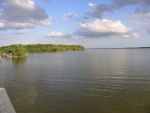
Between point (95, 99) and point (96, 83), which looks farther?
point (96, 83)

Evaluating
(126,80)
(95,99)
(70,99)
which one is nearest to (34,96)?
(70,99)

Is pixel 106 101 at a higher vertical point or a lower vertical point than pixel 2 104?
lower

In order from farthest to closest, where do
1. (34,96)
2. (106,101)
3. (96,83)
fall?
(96,83) < (34,96) < (106,101)

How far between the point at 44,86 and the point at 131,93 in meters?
17.0

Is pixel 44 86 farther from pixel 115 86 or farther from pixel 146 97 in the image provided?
pixel 146 97

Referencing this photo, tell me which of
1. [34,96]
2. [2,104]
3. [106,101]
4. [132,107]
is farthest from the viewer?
[34,96]

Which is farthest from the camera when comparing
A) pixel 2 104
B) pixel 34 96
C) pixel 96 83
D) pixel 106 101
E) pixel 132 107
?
pixel 96 83

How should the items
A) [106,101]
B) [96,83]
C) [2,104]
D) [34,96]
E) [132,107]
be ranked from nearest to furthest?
1. [2,104]
2. [132,107]
3. [106,101]
4. [34,96]
5. [96,83]

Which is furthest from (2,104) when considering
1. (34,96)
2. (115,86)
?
(115,86)

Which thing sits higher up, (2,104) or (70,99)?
(2,104)

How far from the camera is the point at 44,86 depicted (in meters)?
48.9

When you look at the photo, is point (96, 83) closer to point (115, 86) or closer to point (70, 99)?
point (115, 86)

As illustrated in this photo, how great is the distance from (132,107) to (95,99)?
20.5ft

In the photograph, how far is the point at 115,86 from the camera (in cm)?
4728
